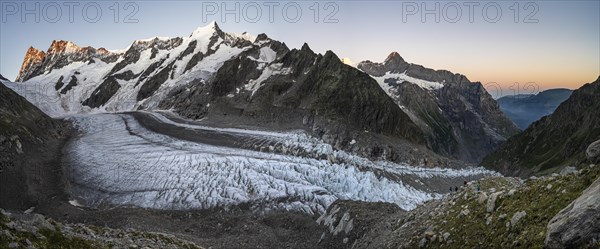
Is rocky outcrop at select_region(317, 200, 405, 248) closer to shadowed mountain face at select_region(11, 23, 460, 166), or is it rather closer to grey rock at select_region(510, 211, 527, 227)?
grey rock at select_region(510, 211, 527, 227)

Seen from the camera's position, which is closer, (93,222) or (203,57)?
(93,222)

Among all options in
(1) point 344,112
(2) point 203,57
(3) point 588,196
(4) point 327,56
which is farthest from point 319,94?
(3) point 588,196

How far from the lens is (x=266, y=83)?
450 feet

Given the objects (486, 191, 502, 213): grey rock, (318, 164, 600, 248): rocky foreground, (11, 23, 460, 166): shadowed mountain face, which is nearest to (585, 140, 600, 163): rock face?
(318, 164, 600, 248): rocky foreground

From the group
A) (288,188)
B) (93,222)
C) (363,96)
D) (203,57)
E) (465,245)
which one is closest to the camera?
(465,245)

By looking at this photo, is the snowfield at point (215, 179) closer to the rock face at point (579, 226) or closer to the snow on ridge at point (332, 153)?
the snow on ridge at point (332, 153)

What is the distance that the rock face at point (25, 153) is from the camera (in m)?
50.2

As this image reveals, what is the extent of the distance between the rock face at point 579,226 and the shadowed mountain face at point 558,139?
123 metres

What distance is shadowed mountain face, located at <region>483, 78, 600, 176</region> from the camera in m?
125

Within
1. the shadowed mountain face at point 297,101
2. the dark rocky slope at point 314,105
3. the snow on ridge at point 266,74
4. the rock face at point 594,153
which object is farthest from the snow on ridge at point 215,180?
the snow on ridge at point 266,74

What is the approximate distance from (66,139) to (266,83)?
65.7m

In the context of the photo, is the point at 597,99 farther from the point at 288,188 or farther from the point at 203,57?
the point at 203,57

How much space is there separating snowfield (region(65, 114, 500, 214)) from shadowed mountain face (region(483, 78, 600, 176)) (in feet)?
278

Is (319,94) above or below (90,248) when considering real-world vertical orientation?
above
